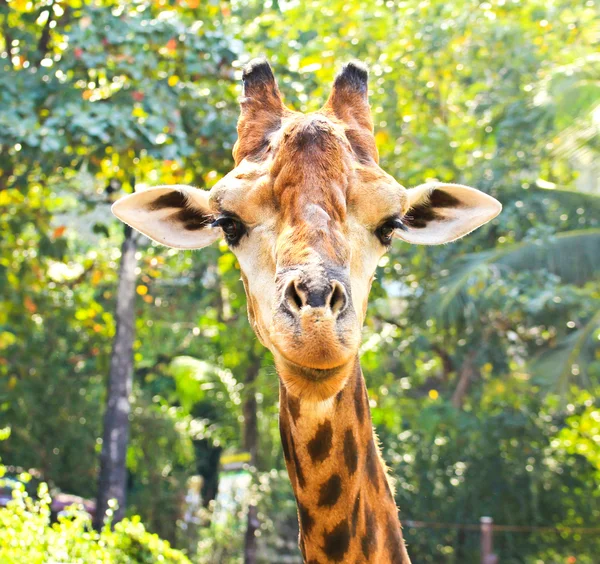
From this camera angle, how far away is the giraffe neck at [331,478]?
3.07m

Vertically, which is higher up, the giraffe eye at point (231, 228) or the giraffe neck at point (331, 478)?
the giraffe eye at point (231, 228)

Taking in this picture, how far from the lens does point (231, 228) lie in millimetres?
3223

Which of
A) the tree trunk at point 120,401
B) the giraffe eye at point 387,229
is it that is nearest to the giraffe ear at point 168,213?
the giraffe eye at point 387,229

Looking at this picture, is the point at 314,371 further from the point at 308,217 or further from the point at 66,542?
the point at 66,542

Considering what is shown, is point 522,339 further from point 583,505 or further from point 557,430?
point 583,505

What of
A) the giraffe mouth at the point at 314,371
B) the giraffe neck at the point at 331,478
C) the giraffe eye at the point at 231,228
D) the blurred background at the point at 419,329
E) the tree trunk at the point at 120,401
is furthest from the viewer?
the blurred background at the point at 419,329

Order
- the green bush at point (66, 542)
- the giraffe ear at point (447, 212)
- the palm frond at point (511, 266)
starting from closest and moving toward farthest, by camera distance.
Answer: the giraffe ear at point (447, 212) → the green bush at point (66, 542) → the palm frond at point (511, 266)

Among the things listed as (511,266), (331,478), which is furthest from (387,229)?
(511,266)

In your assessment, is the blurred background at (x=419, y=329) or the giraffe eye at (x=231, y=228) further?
the blurred background at (x=419, y=329)

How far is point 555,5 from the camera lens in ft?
46.7

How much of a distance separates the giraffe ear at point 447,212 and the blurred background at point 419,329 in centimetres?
601

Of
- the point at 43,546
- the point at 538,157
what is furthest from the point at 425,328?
the point at 43,546

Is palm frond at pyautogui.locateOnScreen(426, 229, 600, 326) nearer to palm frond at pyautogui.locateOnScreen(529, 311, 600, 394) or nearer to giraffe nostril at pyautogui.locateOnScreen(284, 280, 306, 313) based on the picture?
palm frond at pyautogui.locateOnScreen(529, 311, 600, 394)

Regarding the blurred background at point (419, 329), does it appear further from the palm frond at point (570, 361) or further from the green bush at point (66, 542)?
the green bush at point (66, 542)
